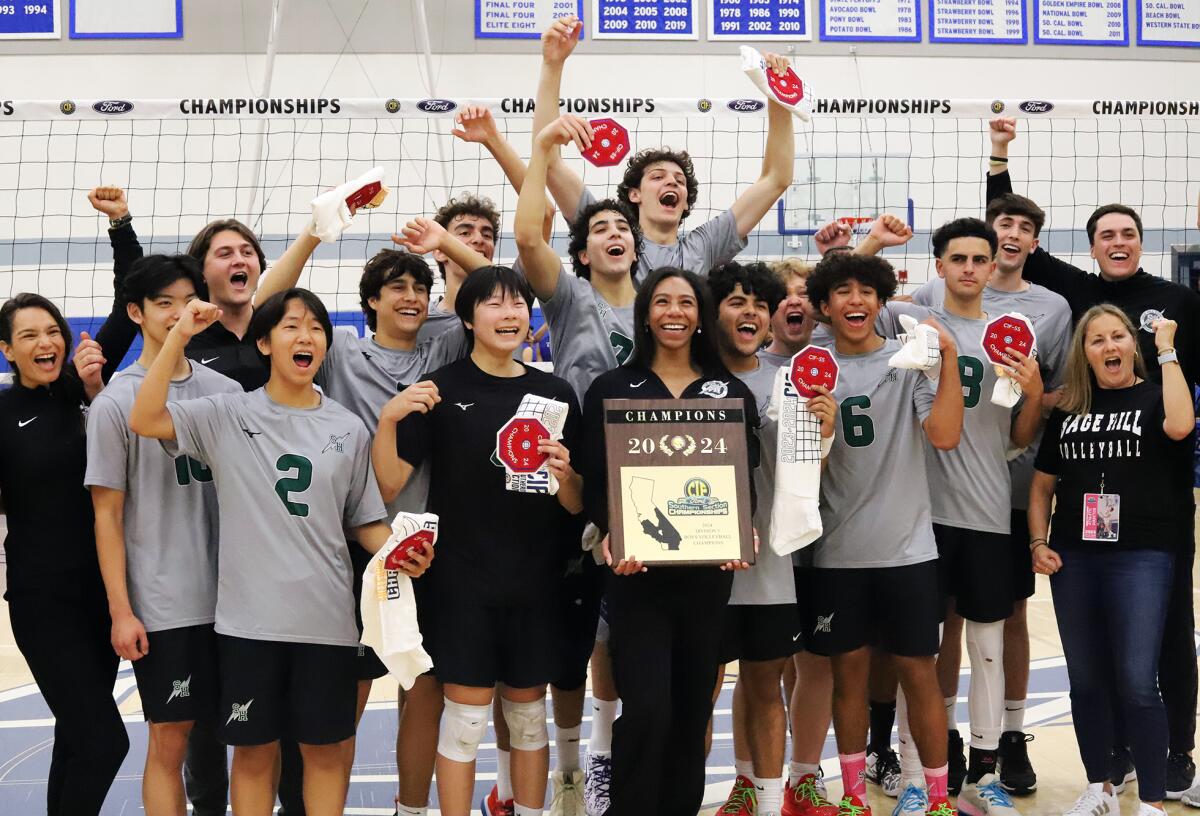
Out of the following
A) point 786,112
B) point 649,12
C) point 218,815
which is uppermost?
point 649,12

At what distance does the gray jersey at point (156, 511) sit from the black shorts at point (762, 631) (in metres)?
1.70

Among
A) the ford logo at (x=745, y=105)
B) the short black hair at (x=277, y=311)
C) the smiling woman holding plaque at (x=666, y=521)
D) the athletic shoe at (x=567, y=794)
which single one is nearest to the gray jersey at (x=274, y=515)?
the short black hair at (x=277, y=311)

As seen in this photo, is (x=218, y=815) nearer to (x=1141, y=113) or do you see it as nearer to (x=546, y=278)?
(x=546, y=278)

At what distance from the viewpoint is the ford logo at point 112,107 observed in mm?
6238

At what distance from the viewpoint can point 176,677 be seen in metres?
3.59

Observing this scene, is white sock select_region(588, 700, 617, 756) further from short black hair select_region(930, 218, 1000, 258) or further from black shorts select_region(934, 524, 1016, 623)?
short black hair select_region(930, 218, 1000, 258)

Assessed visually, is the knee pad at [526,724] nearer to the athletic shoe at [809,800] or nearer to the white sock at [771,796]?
the white sock at [771,796]

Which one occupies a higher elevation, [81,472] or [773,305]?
[773,305]

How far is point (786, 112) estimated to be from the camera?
15.8 ft

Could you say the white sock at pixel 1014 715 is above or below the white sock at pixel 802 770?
above

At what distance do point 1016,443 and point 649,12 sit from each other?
9.67 m

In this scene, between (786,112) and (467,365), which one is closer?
(467,365)

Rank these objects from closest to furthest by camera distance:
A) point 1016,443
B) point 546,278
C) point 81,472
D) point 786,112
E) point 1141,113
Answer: point 81,472, point 546,278, point 1016,443, point 786,112, point 1141,113

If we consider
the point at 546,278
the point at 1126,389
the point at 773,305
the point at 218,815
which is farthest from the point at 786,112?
the point at 218,815
